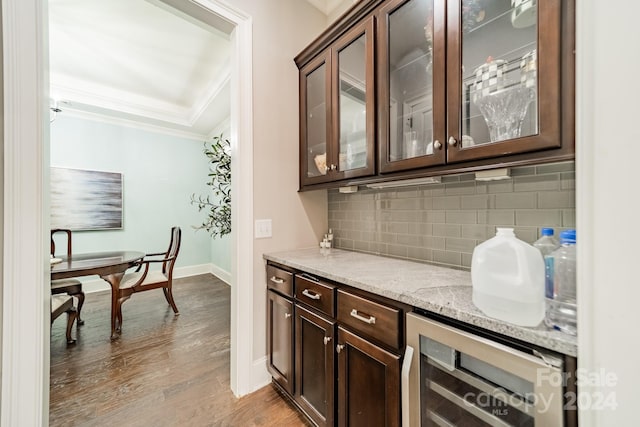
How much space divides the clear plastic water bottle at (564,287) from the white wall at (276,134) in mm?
1482

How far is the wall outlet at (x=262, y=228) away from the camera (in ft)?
5.47

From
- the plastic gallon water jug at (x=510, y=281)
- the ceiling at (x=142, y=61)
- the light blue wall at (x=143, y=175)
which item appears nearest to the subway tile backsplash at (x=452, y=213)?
the plastic gallon water jug at (x=510, y=281)

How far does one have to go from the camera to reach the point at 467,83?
980 millimetres

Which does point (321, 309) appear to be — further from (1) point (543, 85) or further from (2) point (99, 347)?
(2) point (99, 347)

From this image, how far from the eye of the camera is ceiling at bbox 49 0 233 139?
2084mm

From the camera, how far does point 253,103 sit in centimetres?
166

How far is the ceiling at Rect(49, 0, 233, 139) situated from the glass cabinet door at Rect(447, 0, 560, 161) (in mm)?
1517

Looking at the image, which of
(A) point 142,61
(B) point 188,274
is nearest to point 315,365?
(A) point 142,61

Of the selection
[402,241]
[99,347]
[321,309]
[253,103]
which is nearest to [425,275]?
[402,241]
